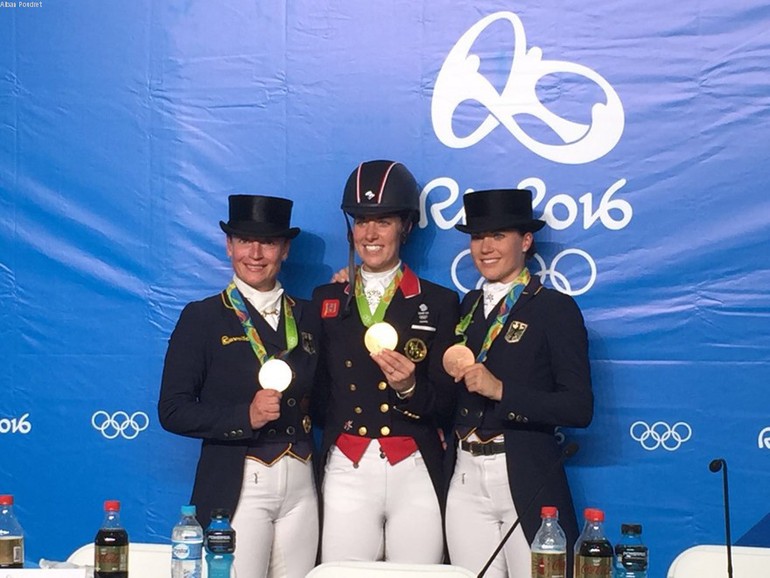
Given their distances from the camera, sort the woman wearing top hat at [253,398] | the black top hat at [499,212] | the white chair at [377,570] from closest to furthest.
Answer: the white chair at [377,570]
the woman wearing top hat at [253,398]
the black top hat at [499,212]

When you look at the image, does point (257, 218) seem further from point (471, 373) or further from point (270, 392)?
point (471, 373)

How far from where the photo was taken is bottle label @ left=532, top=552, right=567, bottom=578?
119 inches

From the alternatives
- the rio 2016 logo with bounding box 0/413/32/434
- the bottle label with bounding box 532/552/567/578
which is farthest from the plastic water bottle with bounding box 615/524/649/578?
the rio 2016 logo with bounding box 0/413/32/434

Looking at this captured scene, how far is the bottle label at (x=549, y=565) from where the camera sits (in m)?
3.03

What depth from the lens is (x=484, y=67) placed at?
4.35 m

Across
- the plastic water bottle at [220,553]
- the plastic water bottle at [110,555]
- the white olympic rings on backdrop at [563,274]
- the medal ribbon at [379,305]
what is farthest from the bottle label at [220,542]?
the white olympic rings on backdrop at [563,274]

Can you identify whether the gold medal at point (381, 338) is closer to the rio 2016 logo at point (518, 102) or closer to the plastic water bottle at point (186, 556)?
the rio 2016 logo at point (518, 102)

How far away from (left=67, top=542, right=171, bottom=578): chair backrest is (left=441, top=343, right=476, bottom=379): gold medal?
1041 mm

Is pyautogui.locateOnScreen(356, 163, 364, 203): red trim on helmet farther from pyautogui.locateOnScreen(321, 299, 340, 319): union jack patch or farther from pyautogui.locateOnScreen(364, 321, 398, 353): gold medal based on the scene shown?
pyautogui.locateOnScreen(364, 321, 398, 353): gold medal

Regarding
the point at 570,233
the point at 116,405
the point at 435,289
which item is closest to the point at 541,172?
the point at 570,233

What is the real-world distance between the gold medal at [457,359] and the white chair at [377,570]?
0.80 metres

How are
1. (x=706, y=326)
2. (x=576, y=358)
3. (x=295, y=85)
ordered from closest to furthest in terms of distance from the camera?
(x=576, y=358) < (x=706, y=326) < (x=295, y=85)

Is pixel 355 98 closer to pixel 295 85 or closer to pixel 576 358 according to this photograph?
pixel 295 85

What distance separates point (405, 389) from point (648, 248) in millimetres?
1026
